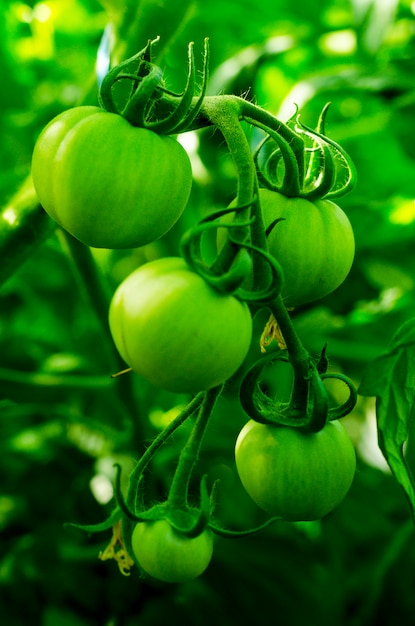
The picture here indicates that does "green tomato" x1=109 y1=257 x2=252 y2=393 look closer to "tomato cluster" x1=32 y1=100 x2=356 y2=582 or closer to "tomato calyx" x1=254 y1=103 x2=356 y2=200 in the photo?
"tomato cluster" x1=32 y1=100 x2=356 y2=582

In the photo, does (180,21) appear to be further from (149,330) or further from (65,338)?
(65,338)

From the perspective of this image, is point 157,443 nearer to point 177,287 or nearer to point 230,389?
point 177,287

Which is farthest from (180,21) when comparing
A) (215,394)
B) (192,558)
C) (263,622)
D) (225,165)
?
(263,622)

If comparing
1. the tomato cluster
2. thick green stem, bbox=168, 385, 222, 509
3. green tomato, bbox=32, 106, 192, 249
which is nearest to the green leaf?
the tomato cluster

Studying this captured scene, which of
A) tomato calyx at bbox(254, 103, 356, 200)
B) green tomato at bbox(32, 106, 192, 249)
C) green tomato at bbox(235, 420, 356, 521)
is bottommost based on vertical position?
green tomato at bbox(235, 420, 356, 521)

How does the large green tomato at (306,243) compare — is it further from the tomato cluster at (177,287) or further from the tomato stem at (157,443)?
the tomato stem at (157,443)

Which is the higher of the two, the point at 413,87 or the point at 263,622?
the point at 413,87
